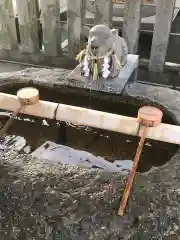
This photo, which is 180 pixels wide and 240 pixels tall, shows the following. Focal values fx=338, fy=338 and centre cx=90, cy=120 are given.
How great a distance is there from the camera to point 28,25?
441 centimetres

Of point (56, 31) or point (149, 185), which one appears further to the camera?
point (56, 31)

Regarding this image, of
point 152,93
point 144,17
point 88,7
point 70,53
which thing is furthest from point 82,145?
point 144,17

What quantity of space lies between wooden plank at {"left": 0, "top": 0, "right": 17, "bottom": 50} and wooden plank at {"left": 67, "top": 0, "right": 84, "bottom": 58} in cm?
82

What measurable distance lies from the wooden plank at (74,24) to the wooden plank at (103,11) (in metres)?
0.22

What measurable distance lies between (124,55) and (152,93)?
39cm

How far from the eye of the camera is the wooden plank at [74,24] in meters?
4.11

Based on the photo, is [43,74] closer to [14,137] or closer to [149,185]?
[14,137]

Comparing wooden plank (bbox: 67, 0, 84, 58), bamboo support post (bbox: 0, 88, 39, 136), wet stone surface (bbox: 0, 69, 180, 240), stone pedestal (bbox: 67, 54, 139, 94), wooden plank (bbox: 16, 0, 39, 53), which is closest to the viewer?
wet stone surface (bbox: 0, 69, 180, 240)

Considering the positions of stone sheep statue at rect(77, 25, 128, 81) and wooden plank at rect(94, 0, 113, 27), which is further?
wooden plank at rect(94, 0, 113, 27)

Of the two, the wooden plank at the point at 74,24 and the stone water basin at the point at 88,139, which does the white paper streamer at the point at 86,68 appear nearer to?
the stone water basin at the point at 88,139

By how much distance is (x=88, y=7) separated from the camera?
445 cm

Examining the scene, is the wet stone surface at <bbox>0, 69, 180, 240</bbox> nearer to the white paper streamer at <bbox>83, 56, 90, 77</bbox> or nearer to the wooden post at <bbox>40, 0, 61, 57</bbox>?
the white paper streamer at <bbox>83, 56, 90, 77</bbox>

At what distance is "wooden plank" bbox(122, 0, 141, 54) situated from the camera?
12.8 ft

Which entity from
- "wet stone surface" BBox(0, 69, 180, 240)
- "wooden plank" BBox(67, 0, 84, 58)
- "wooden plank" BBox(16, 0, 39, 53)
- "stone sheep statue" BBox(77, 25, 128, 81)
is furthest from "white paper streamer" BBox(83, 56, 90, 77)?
"wooden plank" BBox(16, 0, 39, 53)
